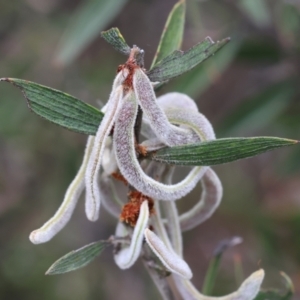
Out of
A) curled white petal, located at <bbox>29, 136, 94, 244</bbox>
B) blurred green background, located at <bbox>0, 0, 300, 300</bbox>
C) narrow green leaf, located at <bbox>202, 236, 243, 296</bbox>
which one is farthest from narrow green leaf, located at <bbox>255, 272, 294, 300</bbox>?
blurred green background, located at <bbox>0, 0, 300, 300</bbox>

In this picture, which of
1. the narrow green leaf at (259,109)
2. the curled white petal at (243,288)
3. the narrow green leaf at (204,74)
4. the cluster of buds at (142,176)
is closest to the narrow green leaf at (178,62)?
the cluster of buds at (142,176)

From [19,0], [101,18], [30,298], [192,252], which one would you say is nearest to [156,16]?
[19,0]

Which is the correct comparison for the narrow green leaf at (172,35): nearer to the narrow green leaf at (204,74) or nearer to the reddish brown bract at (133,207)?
the reddish brown bract at (133,207)

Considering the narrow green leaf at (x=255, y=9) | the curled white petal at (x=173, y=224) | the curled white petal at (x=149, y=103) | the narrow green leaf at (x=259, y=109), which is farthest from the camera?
the narrow green leaf at (x=259, y=109)

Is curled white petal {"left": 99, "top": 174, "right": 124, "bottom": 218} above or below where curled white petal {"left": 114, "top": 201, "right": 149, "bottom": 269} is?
above

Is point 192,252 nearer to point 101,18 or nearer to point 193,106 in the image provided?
point 101,18

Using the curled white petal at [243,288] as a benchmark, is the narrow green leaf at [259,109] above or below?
above

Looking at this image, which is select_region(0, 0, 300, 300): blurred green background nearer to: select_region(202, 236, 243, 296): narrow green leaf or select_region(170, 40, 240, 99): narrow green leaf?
select_region(170, 40, 240, 99): narrow green leaf
